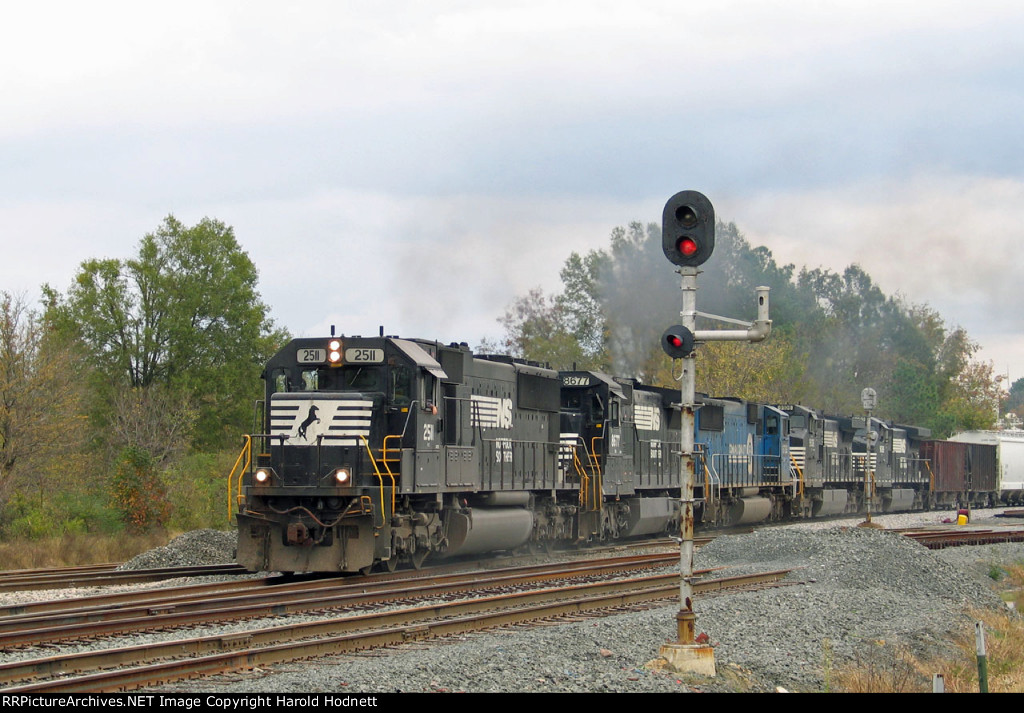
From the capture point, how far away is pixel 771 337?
61.4 m

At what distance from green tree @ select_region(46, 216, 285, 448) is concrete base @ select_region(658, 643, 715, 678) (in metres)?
36.6

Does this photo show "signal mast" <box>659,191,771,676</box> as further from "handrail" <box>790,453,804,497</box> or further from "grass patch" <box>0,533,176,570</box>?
"handrail" <box>790,453,804,497</box>

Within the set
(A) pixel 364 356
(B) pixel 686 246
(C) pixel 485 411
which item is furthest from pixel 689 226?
(C) pixel 485 411

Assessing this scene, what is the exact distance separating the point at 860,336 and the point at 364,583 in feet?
231

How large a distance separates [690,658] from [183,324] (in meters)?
38.2

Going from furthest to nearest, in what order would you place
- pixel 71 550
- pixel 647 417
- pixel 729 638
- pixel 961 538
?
1. pixel 961 538
2. pixel 647 417
3. pixel 71 550
4. pixel 729 638

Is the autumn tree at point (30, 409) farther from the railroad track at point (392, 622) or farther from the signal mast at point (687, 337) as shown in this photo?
the signal mast at point (687, 337)

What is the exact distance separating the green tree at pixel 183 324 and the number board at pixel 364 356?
93.7 ft

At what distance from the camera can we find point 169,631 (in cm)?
1144

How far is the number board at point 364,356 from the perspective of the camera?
17156 millimetres

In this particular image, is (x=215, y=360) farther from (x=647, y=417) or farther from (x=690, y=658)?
(x=690, y=658)

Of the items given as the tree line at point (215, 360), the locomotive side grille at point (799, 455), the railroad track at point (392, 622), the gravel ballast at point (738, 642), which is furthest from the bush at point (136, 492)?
the locomotive side grille at point (799, 455)

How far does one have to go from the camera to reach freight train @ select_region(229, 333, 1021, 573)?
53.6 ft
